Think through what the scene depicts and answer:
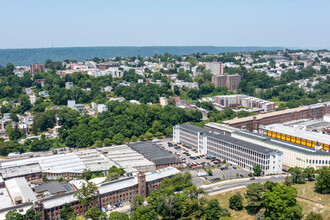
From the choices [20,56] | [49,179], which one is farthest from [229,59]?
[20,56]

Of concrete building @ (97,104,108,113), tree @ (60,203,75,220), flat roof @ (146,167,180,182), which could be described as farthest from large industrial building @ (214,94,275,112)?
tree @ (60,203,75,220)

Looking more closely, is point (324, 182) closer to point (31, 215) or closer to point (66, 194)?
point (66, 194)

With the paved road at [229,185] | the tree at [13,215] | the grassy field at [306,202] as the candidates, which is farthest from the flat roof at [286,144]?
the tree at [13,215]

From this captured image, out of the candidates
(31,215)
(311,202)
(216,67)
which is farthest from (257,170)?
(216,67)

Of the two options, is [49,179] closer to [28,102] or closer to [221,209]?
[221,209]

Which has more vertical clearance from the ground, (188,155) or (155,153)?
(155,153)
